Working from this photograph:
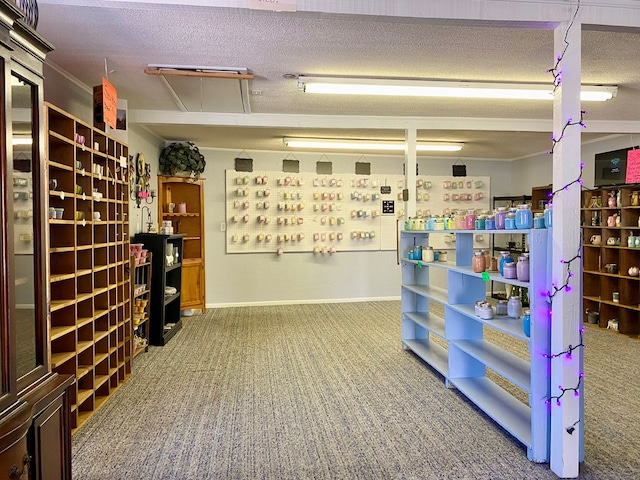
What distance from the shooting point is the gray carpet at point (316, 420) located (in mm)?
2619

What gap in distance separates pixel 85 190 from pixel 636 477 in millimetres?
3981

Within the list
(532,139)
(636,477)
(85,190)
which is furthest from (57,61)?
(532,139)

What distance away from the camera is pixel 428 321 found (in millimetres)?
4652

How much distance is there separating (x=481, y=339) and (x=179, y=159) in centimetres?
479

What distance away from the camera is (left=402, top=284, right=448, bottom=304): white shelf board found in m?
4.19

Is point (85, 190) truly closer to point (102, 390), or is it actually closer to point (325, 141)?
point (102, 390)

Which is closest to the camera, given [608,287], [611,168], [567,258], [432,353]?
[567,258]

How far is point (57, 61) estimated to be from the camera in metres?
3.54

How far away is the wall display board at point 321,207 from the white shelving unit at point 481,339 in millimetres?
2757

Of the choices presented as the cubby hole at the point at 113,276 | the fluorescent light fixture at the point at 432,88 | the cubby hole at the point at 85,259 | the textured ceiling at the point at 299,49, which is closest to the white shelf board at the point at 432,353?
the fluorescent light fixture at the point at 432,88

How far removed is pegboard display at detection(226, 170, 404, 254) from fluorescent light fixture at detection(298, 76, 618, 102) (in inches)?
148

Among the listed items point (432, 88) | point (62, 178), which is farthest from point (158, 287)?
point (432, 88)

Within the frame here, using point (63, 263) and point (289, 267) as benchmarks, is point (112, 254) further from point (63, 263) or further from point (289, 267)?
point (289, 267)

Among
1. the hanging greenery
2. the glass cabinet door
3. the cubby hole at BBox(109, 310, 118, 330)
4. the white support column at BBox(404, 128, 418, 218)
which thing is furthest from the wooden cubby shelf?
the glass cabinet door
